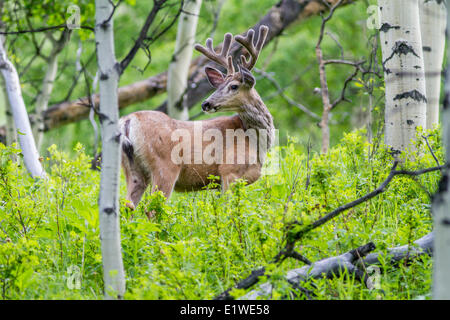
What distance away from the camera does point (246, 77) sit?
6.28 metres

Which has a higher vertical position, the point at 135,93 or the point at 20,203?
the point at 135,93

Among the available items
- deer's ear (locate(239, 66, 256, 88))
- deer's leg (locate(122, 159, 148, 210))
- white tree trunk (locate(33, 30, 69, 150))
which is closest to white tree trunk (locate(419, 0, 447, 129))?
deer's ear (locate(239, 66, 256, 88))

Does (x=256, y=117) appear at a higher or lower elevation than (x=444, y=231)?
higher

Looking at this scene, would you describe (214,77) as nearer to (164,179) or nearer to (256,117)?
(256,117)

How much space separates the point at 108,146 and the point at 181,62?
6.25 metres

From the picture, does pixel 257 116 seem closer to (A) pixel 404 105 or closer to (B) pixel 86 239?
(A) pixel 404 105

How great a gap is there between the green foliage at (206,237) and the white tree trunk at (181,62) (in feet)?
13.3

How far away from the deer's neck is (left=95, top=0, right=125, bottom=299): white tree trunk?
10.9 feet

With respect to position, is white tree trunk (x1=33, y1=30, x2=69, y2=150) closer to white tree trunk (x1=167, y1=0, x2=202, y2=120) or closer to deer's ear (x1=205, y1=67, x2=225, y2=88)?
white tree trunk (x1=167, y1=0, x2=202, y2=120)

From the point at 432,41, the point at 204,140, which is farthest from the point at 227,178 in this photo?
the point at 432,41

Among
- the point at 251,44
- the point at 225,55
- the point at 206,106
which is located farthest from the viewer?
the point at 225,55

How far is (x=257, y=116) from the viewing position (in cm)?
659
